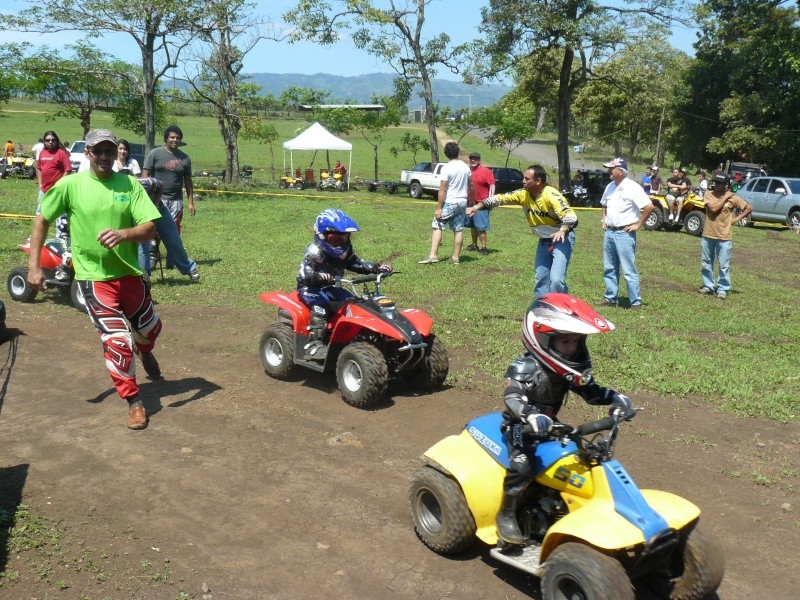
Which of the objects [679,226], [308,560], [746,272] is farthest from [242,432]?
[679,226]

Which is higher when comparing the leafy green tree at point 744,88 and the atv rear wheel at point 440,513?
the leafy green tree at point 744,88

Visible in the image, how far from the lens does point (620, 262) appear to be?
11672 mm

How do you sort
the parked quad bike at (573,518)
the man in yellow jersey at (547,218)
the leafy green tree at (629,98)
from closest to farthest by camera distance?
1. the parked quad bike at (573,518)
2. the man in yellow jersey at (547,218)
3. the leafy green tree at (629,98)

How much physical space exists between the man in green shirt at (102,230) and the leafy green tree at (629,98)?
4440 cm

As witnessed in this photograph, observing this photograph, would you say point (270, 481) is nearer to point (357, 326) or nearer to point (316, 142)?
point (357, 326)

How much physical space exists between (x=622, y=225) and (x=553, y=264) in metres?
2.20

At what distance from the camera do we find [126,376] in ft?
21.6

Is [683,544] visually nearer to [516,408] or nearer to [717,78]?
[516,408]

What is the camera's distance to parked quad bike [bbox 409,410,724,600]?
3.88m

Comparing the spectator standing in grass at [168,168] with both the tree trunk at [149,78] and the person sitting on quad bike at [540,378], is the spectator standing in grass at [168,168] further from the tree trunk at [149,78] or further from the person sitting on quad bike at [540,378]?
the tree trunk at [149,78]

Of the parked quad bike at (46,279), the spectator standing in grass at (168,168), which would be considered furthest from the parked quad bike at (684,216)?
the parked quad bike at (46,279)

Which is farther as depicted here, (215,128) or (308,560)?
(215,128)

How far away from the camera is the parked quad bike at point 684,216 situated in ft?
75.1

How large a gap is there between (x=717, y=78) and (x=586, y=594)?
43780mm
